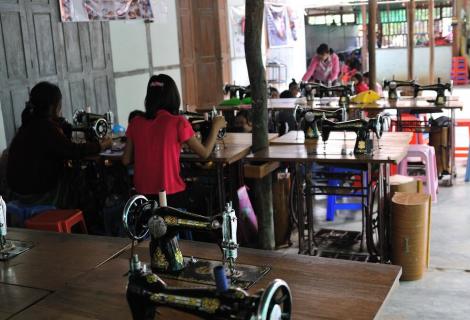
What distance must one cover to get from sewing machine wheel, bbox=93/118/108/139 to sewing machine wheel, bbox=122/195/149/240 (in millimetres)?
2408

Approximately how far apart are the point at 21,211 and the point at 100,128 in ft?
3.27

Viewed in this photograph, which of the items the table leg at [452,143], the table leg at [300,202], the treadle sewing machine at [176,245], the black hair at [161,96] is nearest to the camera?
the treadle sewing machine at [176,245]

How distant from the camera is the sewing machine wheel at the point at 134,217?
1894 millimetres

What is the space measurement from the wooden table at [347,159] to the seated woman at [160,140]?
552mm

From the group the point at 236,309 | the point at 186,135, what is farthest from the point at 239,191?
the point at 236,309

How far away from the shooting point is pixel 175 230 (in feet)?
6.06

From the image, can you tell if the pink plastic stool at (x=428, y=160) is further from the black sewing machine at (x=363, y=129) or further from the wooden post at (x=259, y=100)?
the wooden post at (x=259, y=100)

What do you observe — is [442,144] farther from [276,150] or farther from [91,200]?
[91,200]

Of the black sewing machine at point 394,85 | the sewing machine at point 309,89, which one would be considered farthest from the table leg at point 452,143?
the sewing machine at point 309,89

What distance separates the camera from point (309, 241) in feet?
12.6

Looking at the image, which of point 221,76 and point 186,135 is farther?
point 221,76

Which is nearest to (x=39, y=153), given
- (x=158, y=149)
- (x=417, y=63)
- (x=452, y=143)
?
(x=158, y=149)

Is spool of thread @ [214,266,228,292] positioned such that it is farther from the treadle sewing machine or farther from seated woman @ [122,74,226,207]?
seated woman @ [122,74,226,207]

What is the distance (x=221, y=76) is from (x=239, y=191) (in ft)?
15.7
